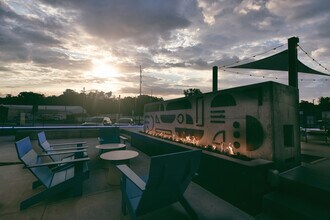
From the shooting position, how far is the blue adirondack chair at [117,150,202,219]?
2082 millimetres

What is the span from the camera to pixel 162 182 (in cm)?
220

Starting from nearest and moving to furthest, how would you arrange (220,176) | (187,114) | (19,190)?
1. (220,176)
2. (19,190)
3. (187,114)

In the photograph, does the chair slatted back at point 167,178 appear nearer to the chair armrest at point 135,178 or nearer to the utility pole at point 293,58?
the chair armrest at point 135,178

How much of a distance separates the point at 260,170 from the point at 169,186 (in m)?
1.72

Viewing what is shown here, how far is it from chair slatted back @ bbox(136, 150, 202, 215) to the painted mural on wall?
194 cm

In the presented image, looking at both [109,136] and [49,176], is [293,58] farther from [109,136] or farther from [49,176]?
[49,176]

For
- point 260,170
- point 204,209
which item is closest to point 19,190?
point 204,209

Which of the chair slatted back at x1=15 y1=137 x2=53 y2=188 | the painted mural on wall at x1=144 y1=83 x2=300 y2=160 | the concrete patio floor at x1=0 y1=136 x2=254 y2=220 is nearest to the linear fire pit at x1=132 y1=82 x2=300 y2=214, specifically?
the painted mural on wall at x1=144 y1=83 x2=300 y2=160

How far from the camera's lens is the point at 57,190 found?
3.10 meters

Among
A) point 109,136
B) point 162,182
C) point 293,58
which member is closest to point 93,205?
point 162,182

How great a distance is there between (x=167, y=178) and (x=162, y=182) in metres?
0.08

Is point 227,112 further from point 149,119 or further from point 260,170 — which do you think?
point 149,119

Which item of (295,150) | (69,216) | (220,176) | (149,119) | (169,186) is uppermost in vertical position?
(149,119)

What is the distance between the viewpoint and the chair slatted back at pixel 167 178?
6.79 ft
